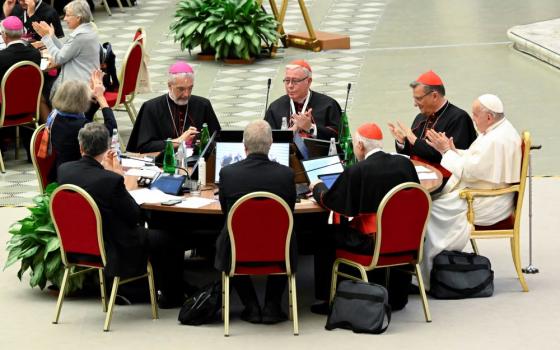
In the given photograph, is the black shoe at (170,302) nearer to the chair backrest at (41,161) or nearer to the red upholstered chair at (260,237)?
the red upholstered chair at (260,237)

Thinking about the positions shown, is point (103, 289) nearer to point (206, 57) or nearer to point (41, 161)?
point (41, 161)

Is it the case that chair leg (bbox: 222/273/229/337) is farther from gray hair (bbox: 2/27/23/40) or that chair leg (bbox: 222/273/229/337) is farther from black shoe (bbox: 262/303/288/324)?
gray hair (bbox: 2/27/23/40)

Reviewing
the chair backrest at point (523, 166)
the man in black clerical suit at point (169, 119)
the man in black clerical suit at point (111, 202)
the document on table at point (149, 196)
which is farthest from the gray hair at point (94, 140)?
the chair backrest at point (523, 166)

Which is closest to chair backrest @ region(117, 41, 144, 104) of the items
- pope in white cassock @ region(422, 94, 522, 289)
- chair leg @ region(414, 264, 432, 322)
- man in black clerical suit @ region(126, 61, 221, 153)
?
man in black clerical suit @ region(126, 61, 221, 153)

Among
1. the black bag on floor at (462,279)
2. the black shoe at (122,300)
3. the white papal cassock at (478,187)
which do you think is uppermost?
the white papal cassock at (478,187)

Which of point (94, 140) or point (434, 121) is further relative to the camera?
point (434, 121)

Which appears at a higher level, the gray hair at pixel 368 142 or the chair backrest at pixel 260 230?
the gray hair at pixel 368 142

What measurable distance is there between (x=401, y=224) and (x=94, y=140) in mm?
1820

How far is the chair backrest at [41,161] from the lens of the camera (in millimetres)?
8812

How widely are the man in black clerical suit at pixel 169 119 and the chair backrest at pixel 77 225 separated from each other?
5.89ft

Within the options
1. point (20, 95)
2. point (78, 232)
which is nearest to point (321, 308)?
point (78, 232)

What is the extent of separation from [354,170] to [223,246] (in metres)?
0.87

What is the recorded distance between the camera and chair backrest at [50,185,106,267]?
748 cm

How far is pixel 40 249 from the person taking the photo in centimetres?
820
